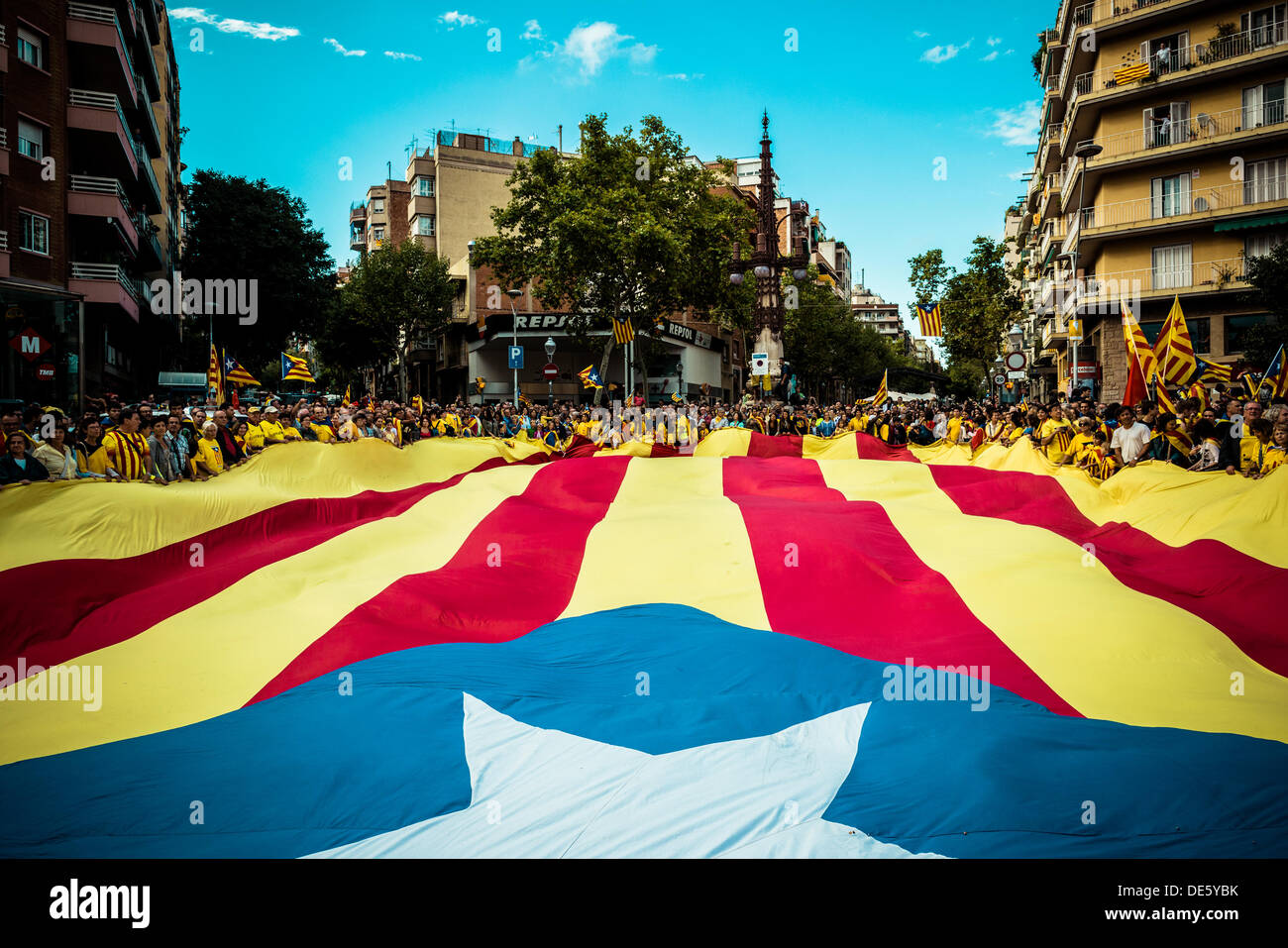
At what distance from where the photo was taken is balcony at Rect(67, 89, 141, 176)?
25.1m

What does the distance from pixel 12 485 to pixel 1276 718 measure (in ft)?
25.6

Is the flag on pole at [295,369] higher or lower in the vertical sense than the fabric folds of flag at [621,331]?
lower

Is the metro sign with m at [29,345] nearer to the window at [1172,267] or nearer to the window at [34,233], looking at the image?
the window at [34,233]

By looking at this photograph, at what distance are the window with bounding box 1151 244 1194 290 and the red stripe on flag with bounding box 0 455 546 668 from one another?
31.2 m

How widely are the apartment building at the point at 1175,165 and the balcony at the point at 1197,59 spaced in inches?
1.5

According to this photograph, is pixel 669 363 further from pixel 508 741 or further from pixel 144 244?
pixel 508 741

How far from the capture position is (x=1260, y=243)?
28750 millimetres

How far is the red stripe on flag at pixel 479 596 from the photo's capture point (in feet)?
15.7

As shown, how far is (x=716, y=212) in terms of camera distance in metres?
36.3

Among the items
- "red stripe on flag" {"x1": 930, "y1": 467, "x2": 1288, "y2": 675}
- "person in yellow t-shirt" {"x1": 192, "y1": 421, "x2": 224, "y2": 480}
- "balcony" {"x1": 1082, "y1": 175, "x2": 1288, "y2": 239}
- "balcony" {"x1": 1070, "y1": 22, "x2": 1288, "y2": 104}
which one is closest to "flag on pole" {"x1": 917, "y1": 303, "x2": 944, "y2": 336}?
"balcony" {"x1": 1082, "y1": 175, "x2": 1288, "y2": 239}

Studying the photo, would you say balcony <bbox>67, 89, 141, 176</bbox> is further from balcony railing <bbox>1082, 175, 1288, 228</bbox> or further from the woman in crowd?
balcony railing <bbox>1082, 175, 1288, 228</bbox>

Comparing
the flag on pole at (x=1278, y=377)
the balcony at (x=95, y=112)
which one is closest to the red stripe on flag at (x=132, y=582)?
the flag on pole at (x=1278, y=377)

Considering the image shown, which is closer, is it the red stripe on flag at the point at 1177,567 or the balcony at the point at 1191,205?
the red stripe on flag at the point at 1177,567

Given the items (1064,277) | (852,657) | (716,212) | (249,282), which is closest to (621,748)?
(852,657)
